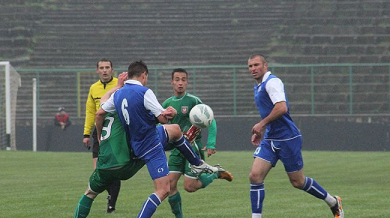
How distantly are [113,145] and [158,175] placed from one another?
646 millimetres

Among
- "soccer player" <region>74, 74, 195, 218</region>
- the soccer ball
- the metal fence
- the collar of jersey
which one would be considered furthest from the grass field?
the metal fence

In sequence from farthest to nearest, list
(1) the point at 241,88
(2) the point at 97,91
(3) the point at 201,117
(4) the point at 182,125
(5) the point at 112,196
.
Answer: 1. (1) the point at 241,88
2. (2) the point at 97,91
3. (5) the point at 112,196
4. (4) the point at 182,125
5. (3) the point at 201,117

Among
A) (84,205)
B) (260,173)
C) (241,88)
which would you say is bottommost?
(84,205)

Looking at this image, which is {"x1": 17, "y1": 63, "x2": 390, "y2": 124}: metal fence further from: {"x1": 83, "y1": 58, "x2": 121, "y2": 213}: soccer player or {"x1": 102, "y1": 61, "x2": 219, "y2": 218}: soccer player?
{"x1": 102, "y1": 61, "x2": 219, "y2": 218}: soccer player

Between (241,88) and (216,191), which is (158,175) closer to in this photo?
(216,191)

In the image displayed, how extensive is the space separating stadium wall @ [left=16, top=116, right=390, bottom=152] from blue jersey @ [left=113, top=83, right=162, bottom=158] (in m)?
20.7

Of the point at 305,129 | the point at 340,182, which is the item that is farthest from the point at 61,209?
the point at 305,129

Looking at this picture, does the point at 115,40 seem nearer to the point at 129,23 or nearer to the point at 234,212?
the point at 129,23

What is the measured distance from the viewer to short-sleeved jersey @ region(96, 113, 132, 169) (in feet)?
32.2

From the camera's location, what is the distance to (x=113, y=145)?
9.91m

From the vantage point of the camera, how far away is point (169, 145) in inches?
416

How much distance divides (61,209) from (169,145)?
2963 mm

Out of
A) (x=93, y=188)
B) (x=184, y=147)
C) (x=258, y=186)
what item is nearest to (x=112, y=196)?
(x=184, y=147)

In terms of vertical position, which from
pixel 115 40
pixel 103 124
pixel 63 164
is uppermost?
pixel 115 40
